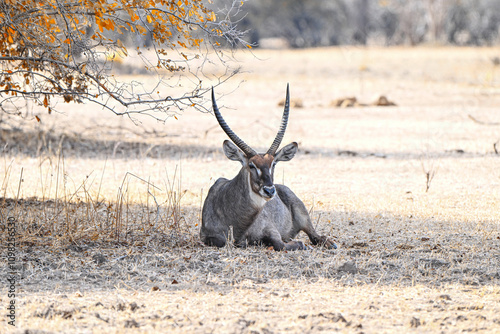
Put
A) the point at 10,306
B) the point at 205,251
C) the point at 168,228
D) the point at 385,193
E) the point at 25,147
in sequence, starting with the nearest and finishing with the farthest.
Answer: the point at 10,306 < the point at 205,251 < the point at 168,228 < the point at 385,193 < the point at 25,147

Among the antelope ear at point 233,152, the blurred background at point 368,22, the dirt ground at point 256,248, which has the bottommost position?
the dirt ground at point 256,248

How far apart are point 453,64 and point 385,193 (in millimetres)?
22401

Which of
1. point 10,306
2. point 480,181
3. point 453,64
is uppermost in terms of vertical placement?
point 453,64

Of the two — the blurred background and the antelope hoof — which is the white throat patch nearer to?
the antelope hoof

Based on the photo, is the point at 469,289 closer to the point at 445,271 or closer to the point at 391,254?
the point at 445,271

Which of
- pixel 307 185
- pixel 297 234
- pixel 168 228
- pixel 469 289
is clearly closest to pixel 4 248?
pixel 168 228

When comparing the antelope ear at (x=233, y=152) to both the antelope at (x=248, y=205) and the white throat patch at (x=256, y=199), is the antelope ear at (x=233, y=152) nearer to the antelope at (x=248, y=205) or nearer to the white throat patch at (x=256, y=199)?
the antelope at (x=248, y=205)

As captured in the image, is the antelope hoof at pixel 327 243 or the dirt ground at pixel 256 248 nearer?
the dirt ground at pixel 256 248

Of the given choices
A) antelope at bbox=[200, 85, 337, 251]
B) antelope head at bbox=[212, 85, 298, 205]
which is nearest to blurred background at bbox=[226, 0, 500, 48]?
antelope at bbox=[200, 85, 337, 251]

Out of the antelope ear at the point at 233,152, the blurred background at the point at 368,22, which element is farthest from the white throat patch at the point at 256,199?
the blurred background at the point at 368,22

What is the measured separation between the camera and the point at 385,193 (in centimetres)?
1182

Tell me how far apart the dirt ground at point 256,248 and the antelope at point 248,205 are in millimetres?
202

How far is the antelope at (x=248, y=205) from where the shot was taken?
772cm

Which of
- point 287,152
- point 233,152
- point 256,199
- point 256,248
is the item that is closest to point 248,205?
point 256,199
